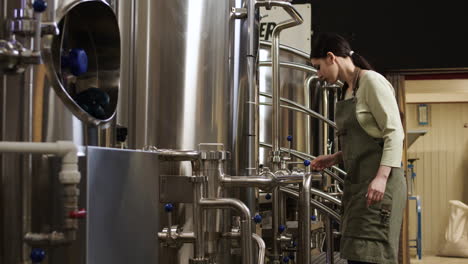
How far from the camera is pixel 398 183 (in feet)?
5.90

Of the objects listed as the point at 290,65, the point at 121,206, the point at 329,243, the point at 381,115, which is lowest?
the point at 329,243

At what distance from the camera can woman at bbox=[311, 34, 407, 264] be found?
5.76 feet

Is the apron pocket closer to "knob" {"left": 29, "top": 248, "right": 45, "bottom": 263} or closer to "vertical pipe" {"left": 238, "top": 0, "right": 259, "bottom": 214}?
"vertical pipe" {"left": 238, "top": 0, "right": 259, "bottom": 214}

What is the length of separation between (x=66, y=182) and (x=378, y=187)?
1.00 metres

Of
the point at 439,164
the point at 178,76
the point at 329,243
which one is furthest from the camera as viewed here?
the point at 439,164

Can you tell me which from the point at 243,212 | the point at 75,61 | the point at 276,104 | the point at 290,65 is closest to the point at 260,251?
the point at 243,212

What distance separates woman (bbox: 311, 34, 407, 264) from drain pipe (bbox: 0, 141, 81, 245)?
964 millimetres

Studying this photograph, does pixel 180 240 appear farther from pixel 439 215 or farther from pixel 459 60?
pixel 439 215

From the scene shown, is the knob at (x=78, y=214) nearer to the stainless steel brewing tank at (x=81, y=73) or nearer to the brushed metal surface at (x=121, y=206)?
the brushed metal surface at (x=121, y=206)

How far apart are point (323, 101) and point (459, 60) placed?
143 centimetres

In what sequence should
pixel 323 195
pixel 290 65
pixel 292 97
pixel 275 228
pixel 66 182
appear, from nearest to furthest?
pixel 66 182, pixel 275 228, pixel 323 195, pixel 290 65, pixel 292 97

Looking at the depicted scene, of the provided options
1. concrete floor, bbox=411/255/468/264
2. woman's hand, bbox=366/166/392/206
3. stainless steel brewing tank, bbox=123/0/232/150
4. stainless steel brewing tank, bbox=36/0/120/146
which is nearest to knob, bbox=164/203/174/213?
stainless steel brewing tank, bbox=123/0/232/150

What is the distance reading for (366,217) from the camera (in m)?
1.79

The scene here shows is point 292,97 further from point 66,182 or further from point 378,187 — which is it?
point 66,182
